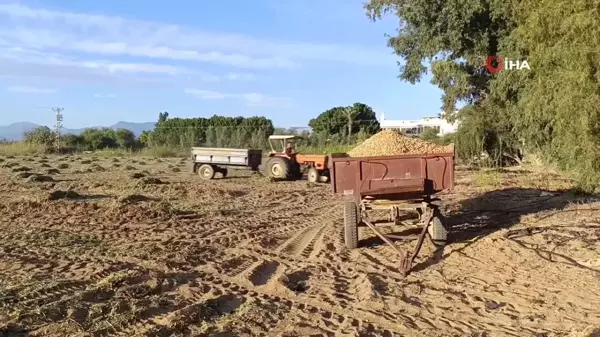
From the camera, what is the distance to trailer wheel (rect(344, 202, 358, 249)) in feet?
28.5

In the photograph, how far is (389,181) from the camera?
8656mm

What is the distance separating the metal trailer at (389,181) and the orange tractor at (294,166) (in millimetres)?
10767

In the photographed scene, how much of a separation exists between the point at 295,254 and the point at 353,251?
902 mm

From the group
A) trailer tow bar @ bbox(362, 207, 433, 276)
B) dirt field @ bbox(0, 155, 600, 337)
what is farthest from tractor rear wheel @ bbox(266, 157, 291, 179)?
trailer tow bar @ bbox(362, 207, 433, 276)

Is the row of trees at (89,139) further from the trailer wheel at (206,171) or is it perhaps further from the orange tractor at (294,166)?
the orange tractor at (294,166)

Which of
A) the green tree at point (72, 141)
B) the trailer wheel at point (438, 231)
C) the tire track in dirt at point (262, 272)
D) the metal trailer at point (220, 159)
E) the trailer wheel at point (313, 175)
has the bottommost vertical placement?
the tire track in dirt at point (262, 272)

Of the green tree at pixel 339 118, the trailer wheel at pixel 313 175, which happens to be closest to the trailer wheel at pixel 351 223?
the trailer wheel at pixel 313 175

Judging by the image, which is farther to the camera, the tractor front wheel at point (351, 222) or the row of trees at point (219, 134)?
the row of trees at point (219, 134)

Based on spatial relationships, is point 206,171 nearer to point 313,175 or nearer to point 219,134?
point 313,175

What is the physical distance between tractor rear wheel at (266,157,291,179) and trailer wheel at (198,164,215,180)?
2479 millimetres

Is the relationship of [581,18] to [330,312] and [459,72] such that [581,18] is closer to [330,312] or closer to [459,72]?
[330,312]

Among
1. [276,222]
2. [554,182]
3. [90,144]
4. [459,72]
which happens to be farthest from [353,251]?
[90,144]

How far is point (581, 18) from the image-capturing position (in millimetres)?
11227

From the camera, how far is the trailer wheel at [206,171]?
70.5 feet
